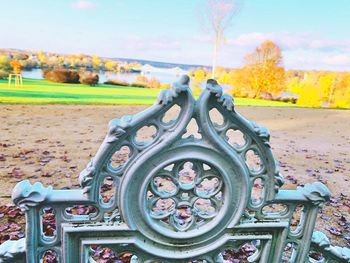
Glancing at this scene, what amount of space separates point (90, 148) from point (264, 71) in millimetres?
17380

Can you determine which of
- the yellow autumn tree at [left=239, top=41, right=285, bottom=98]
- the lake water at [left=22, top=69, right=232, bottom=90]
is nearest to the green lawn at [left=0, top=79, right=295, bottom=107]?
the lake water at [left=22, top=69, right=232, bottom=90]

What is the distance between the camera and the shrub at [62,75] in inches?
600

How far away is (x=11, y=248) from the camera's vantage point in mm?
1523

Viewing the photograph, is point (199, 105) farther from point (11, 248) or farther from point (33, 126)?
point (33, 126)

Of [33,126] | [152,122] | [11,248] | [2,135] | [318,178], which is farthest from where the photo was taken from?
[33,126]

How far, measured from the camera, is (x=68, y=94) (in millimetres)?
12875

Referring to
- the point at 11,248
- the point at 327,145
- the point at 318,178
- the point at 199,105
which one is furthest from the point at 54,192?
the point at 327,145

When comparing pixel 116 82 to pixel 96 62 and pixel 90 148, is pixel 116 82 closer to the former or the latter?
pixel 96 62

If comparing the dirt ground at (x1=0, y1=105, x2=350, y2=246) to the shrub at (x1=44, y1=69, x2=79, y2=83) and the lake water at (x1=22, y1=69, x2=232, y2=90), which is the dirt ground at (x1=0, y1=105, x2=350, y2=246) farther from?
the shrub at (x1=44, y1=69, x2=79, y2=83)

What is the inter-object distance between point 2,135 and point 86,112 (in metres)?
3.87

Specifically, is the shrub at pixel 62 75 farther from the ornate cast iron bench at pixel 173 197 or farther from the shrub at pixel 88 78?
the ornate cast iron bench at pixel 173 197

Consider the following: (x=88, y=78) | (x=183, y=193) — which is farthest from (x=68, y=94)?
(x=183, y=193)

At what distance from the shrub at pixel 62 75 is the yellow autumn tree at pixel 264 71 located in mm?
10980

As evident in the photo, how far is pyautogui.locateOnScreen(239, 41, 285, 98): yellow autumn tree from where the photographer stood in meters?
20.8
